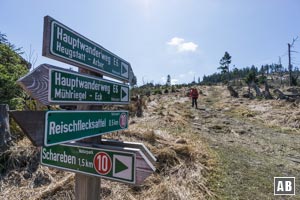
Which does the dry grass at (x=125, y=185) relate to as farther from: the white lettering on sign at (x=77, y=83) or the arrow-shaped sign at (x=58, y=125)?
the white lettering on sign at (x=77, y=83)

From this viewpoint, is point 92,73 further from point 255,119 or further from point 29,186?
point 255,119

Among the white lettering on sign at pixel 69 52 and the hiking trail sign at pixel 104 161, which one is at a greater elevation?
the white lettering on sign at pixel 69 52

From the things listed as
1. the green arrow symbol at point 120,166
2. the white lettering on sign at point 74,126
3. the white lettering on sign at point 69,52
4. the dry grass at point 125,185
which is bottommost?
the dry grass at point 125,185

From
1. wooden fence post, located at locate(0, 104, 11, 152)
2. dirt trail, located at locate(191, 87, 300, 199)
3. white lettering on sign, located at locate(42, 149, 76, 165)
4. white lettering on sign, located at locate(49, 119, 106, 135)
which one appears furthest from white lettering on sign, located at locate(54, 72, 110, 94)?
wooden fence post, located at locate(0, 104, 11, 152)

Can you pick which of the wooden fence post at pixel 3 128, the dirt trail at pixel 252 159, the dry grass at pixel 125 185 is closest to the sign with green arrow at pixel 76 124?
the dry grass at pixel 125 185

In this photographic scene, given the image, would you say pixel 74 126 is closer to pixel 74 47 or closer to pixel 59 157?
pixel 59 157

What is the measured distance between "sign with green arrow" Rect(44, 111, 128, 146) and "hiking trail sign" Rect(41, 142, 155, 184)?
0.18 metres

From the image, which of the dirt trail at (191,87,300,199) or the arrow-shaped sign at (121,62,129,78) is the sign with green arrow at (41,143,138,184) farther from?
the dirt trail at (191,87,300,199)

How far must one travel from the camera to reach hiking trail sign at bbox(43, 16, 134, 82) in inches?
60.9

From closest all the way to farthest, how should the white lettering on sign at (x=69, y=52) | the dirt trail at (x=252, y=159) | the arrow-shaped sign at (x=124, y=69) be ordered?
1. the white lettering on sign at (x=69, y=52)
2. the arrow-shaped sign at (x=124, y=69)
3. the dirt trail at (x=252, y=159)

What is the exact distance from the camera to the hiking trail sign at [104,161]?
1758 millimetres

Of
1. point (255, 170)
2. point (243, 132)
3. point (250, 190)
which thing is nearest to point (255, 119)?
point (243, 132)

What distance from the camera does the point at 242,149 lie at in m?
6.27

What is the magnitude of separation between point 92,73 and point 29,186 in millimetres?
2783
